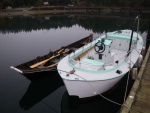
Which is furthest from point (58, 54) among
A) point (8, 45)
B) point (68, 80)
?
point (8, 45)

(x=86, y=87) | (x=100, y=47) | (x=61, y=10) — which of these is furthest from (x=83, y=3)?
(x=86, y=87)

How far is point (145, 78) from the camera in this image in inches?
444

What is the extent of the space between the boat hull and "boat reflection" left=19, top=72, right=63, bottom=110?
3.94m

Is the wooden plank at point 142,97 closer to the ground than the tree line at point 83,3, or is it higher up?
closer to the ground

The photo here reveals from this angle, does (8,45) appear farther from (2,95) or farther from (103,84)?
(103,84)

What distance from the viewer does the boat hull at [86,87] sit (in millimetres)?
10391

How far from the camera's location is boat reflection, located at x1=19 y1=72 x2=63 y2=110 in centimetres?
1280

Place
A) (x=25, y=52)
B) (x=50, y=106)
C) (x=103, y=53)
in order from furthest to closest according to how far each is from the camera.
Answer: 1. (x=25, y=52)
2. (x=103, y=53)
3. (x=50, y=106)

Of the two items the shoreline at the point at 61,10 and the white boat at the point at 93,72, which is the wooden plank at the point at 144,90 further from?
the shoreline at the point at 61,10

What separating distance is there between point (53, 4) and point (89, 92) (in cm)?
10440

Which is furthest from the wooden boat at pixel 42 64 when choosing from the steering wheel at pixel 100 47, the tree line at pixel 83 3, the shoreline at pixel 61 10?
the tree line at pixel 83 3

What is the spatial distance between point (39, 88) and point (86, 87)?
578cm

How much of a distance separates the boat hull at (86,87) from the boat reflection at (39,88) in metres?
3.94

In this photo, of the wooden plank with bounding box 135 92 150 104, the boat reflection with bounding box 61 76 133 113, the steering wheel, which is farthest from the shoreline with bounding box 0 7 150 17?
the wooden plank with bounding box 135 92 150 104
